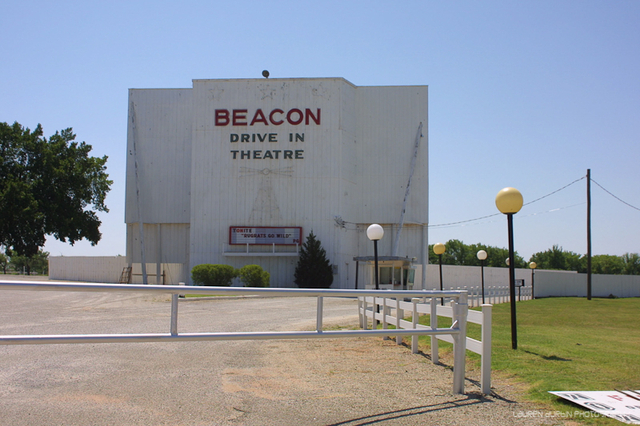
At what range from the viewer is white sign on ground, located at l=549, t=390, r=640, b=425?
5176 mm

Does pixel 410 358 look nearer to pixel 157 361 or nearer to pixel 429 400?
pixel 429 400

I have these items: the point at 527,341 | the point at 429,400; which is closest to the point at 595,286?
the point at 527,341

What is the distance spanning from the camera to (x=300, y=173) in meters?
39.0

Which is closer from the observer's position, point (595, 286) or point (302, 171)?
point (302, 171)

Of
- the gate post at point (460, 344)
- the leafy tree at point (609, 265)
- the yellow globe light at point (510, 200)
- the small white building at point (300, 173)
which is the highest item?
the small white building at point (300, 173)

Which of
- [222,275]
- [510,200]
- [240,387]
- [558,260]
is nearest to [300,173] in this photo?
[222,275]

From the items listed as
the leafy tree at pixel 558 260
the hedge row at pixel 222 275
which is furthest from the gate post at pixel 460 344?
the leafy tree at pixel 558 260

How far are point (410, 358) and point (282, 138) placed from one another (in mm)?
31360

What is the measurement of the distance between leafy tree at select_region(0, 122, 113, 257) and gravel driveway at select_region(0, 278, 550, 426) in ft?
123

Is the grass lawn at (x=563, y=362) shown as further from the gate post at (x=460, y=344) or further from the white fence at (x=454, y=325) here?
the gate post at (x=460, y=344)

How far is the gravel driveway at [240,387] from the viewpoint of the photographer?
17.1ft

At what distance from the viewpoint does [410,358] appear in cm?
896

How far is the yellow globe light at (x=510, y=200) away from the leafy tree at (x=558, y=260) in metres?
110

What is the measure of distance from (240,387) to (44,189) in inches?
1740
